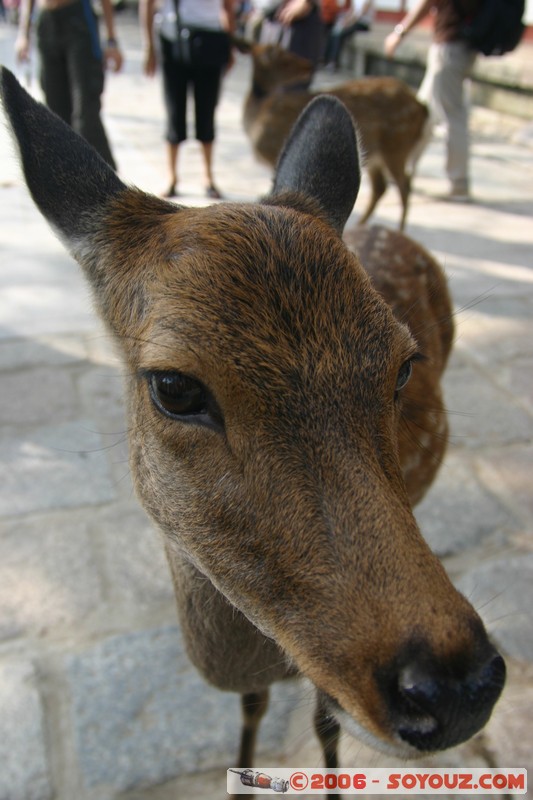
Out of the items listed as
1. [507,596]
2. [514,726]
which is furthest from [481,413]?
[514,726]

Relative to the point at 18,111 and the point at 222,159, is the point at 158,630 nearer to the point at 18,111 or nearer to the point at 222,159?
the point at 18,111

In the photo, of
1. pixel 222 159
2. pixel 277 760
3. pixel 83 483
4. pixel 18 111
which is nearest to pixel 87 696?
pixel 277 760

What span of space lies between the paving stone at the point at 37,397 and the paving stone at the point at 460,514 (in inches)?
85.3

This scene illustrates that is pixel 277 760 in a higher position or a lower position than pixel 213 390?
lower

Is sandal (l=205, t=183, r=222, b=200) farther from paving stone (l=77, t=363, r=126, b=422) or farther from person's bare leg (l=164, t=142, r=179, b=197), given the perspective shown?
paving stone (l=77, t=363, r=126, b=422)

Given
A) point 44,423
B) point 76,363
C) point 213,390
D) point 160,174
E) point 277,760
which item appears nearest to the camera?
point 213,390

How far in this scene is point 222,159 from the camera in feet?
→ 31.8

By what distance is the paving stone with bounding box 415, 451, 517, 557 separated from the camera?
3.28 m

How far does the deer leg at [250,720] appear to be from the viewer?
225 cm

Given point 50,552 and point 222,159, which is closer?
point 50,552

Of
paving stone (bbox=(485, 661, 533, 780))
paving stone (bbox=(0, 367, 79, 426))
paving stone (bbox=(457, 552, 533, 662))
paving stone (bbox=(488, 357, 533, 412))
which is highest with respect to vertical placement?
paving stone (bbox=(485, 661, 533, 780))

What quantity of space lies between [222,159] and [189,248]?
8.66 meters

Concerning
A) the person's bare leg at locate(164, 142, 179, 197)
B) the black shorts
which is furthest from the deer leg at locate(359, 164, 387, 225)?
the person's bare leg at locate(164, 142, 179, 197)

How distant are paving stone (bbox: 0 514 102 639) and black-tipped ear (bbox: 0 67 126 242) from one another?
5.53 feet
